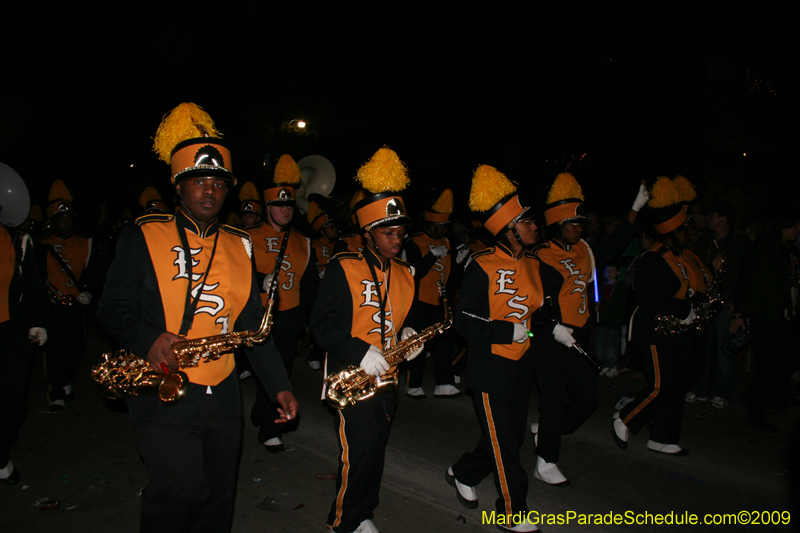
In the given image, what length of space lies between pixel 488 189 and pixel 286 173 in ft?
11.7

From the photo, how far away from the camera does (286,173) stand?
720cm

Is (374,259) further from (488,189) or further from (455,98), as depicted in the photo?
(455,98)

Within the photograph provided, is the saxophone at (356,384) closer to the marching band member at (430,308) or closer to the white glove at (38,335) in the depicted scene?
the white glove at (38,335)

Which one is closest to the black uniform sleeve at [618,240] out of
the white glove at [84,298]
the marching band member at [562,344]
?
the marching band member at [562,344]

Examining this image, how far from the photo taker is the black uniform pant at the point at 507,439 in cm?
386

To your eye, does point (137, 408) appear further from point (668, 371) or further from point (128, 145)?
point (128, 145)

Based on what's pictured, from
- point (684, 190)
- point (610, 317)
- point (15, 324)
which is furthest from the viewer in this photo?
point (610, 317)

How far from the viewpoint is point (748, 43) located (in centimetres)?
1638

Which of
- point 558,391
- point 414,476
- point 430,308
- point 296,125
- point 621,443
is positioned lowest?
point 414,476

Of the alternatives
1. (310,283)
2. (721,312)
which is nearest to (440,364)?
(310,283)

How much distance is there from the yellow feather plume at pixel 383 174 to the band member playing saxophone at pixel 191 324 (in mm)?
1153

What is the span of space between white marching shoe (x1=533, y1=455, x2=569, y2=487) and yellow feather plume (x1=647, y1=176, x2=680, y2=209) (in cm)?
325

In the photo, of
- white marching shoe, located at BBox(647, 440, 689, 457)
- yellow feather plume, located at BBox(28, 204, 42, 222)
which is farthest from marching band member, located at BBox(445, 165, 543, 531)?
yellow feather plume, located at BBox(28, 204, 42, 222)

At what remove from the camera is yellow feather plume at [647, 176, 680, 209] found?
6141 millimetres
